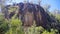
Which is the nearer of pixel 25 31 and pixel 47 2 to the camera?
pixel 25 31

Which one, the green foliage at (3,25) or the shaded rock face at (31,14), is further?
the shaded rock face at (31,14)

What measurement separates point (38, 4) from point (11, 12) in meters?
0.77

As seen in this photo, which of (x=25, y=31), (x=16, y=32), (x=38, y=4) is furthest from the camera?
(x=38, y=4)

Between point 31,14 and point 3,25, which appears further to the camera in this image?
point 31,14

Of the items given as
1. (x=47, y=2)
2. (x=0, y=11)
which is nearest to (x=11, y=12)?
(x=0, y=11)

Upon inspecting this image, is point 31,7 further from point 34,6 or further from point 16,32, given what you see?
point 16,32

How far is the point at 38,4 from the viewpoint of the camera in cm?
433

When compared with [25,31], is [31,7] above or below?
above

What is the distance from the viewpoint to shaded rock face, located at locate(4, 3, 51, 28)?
407cm

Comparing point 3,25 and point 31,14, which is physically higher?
point 31,14

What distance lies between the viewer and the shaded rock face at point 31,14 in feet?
13.4

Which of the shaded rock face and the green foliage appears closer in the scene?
the green foliage

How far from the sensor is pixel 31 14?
418cm

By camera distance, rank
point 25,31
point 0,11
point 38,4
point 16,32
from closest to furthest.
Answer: point 16,32
point 25,31
point 0,11
point 38,4
